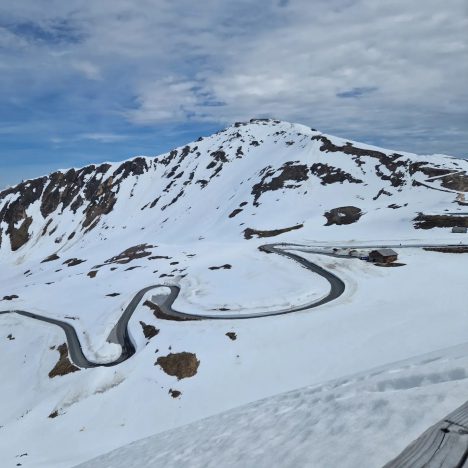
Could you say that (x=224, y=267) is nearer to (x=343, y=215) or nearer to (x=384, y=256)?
(x=384, y=256)

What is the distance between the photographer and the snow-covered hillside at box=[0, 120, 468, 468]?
32375mm

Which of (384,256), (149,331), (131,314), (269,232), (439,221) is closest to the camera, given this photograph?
(149,331)

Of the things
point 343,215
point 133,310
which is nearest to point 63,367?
point 133,310

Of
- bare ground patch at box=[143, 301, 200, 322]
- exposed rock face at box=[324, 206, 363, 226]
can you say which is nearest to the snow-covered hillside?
exposed rock face at box=[324, 206, 363, 226]

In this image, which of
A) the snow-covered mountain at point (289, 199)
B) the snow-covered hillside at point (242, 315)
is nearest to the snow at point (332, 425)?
the snow-covered hillside at point (242, 315)

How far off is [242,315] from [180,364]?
13.4 m

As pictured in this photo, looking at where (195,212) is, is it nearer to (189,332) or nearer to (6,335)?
(6,335)

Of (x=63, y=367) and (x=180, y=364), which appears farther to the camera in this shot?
(x=63, y=367)

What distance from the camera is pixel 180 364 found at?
4044 cm

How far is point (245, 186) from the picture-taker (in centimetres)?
16062

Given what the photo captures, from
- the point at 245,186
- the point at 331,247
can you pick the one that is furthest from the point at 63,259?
the point at 331,247

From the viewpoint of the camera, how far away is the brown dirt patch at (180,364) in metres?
39.1

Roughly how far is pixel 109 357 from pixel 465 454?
50.0 metres

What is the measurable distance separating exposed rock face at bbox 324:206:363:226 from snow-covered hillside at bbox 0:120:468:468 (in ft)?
2.11
